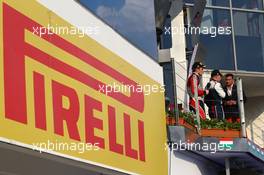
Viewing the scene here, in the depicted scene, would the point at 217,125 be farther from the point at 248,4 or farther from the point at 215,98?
the point at 248,4

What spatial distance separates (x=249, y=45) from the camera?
56.1ft

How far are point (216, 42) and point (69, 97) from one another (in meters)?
9.80

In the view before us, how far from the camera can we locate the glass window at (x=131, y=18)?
858 centimetres

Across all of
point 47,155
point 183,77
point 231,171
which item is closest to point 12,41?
point 47,155

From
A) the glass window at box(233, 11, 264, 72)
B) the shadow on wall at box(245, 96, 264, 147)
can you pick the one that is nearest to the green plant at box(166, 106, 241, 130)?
the shadow on wall at box(245, 96, 264, 147)

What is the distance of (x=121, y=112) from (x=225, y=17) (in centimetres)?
908

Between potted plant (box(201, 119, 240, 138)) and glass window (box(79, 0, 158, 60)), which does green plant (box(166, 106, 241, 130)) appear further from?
glass window (box(79, 0, 158, 60))

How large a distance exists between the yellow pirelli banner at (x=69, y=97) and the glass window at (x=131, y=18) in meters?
0.42

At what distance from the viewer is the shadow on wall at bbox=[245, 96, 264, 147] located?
55.2ft

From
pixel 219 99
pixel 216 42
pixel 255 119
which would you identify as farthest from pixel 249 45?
pixel 219 99

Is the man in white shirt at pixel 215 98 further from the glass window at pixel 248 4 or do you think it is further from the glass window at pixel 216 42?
the glass window at pixel 248 4

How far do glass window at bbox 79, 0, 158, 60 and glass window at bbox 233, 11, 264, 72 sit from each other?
22.9 ft

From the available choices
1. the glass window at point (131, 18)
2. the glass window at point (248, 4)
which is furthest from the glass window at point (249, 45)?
the glass window at point (131, 18)

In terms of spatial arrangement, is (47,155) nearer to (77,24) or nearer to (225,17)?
(77,24)
